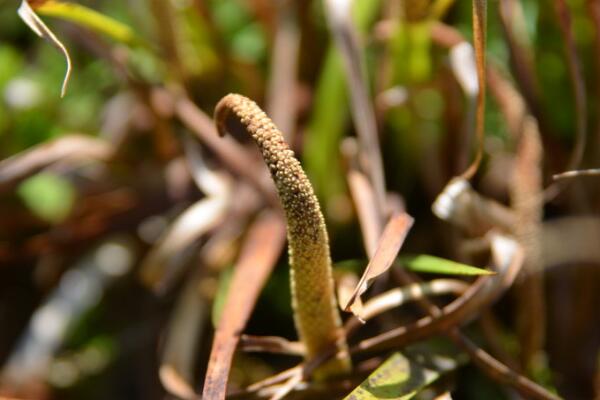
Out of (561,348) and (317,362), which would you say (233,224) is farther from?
(561,348)

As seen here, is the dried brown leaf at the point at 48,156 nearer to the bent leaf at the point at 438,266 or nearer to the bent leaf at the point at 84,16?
the bent leaf at the point at 84,16

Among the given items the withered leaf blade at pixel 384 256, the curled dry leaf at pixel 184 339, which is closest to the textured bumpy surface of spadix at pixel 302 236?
the withered leaf blade at pixel 384 256

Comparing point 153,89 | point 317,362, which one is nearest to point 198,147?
point 153,89

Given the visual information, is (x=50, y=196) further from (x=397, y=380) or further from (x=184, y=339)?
(x=397, y=380)

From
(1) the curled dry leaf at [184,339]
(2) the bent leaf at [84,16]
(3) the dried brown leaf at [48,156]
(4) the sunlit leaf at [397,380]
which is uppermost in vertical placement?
(2) the bent leaf at [84,16]

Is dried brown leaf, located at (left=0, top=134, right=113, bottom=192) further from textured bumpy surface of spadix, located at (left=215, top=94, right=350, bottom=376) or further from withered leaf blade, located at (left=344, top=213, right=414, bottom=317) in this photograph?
withered leaf blade, located at (left=344, top=213, right=414, bottom=317)

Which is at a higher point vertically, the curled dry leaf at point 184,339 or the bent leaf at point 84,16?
the bent leaf at point 84,16
